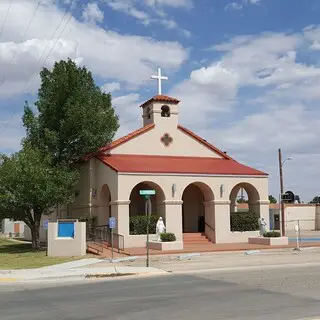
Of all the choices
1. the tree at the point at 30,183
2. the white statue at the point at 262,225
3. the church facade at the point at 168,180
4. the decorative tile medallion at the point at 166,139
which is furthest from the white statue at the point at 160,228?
the decorative tile medallion at the point at 166,139

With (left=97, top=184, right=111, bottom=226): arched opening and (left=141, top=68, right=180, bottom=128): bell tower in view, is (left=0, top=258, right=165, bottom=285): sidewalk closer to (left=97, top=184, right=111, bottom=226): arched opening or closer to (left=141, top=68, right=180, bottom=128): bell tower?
(left=97, top=184, right=111, bottom=226): arched opening

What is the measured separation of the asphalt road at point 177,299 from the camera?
9539mm

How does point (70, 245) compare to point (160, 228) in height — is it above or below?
below

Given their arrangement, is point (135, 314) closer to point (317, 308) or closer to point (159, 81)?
point (317, 308)

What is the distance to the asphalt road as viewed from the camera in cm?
954

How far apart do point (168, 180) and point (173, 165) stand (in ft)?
6.65

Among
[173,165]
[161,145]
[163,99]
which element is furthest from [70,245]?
[163,99]

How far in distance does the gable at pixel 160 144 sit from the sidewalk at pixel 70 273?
45.9 feet

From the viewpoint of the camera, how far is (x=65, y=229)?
26109mm

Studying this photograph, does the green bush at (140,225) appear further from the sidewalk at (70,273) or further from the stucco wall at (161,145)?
the sidewalk at (70,273)

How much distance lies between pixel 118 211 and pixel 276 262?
10945 millimetres

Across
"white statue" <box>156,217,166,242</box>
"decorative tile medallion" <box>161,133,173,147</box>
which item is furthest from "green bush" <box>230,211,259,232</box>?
"decorative tile medallion" <box>161,133,173,147</box>

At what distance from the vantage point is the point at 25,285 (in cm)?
1564

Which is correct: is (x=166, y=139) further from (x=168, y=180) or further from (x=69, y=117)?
(x=69, y=117)
